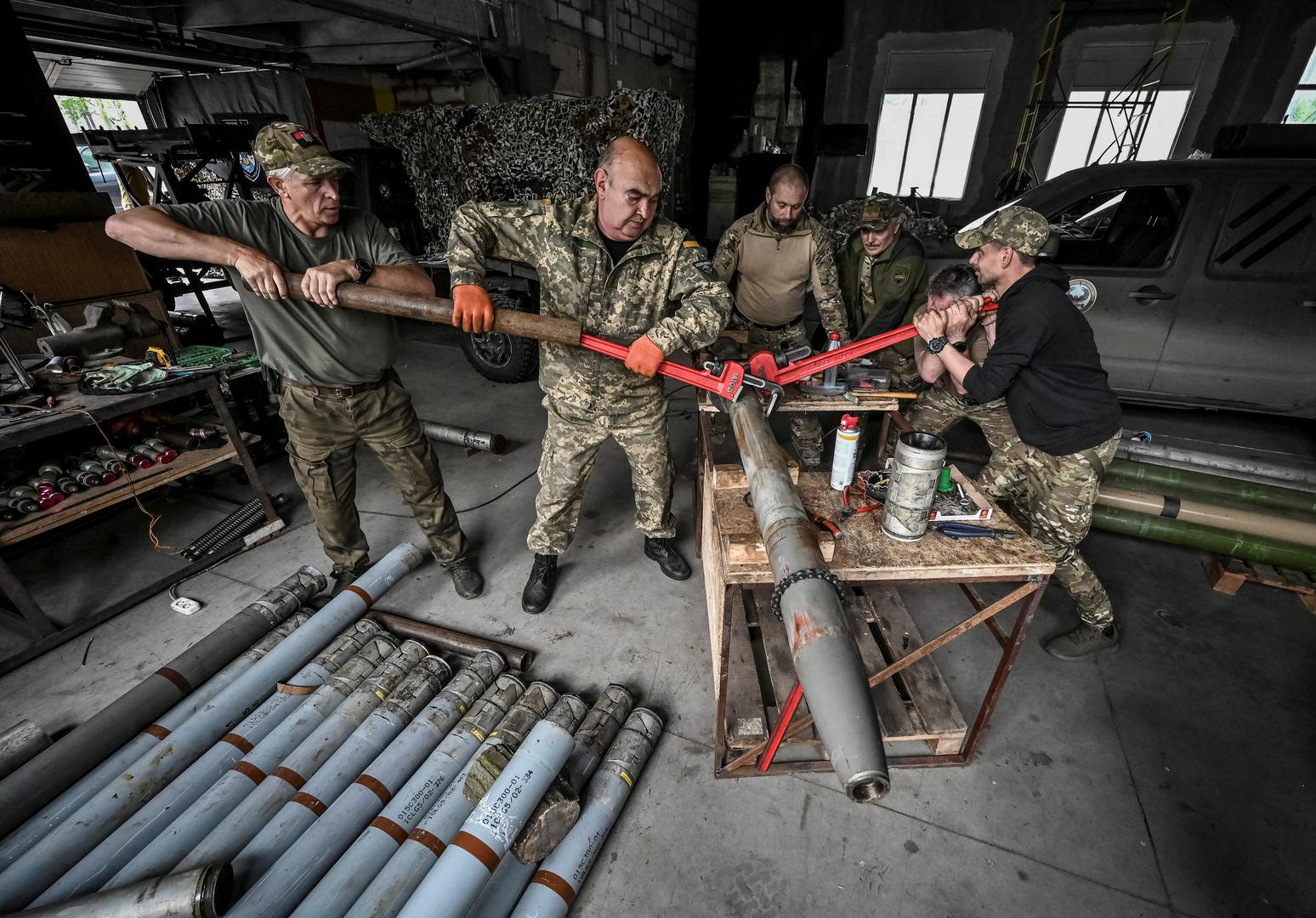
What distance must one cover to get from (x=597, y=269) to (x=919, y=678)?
86.6 inches

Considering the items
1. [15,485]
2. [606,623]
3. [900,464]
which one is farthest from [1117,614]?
[15,485]

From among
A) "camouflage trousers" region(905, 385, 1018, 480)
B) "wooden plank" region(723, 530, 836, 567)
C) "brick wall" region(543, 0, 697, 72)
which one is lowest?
"camouflage trousers" region(905, 385, 1018, 480)

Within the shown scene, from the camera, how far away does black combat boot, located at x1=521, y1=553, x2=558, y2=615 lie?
2.82 metres

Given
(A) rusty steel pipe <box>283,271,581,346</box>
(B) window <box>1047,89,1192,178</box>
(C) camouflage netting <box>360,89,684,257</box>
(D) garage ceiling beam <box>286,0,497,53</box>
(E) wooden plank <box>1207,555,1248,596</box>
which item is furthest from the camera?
(B) window <box>1047,89,1192,178</box>

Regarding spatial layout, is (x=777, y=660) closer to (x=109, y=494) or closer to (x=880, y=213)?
(x=880, y=213)

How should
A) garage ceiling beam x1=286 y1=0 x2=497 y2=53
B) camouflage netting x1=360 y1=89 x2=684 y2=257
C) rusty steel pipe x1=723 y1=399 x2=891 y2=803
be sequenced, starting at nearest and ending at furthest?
rusty steel pipe x1=723 y1=399 x2=891 y2=803
garage ceiling beam x1=286 y1=0 x2=497 y2=53
camouflage netting x1=360 y1=89 x2=684 y2=257

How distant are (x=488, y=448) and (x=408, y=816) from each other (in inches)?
112

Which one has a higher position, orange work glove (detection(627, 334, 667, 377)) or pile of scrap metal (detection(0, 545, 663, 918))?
orange work glove (detection(627, 334, 667, 377))

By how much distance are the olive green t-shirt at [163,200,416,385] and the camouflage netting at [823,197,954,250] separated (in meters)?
4.27

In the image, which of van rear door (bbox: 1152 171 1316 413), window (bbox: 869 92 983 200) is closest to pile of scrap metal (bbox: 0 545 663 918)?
van rear door (bbox: 1152 171 1316 413)

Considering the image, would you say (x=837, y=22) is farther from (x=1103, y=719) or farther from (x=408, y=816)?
(x=408, y=816)

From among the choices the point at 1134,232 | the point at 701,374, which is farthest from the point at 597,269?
the point at 1134,232

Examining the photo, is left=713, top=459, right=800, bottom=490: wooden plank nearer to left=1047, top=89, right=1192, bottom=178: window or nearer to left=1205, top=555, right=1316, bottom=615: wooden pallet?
left=1205, top=555, right=1316, bottom=615: wooden pallet

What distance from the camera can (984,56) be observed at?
8.87 m
